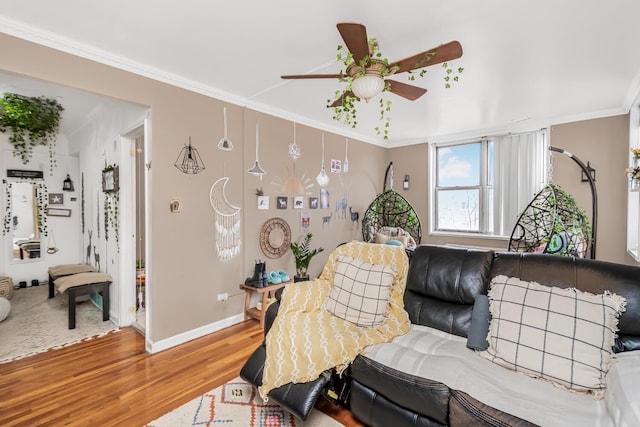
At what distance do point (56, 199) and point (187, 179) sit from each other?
3.85 metres

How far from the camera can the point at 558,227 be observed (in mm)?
3441

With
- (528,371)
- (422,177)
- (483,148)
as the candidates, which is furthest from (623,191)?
(528,371)

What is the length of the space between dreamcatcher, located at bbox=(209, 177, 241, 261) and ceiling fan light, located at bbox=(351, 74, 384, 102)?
73.4 inches

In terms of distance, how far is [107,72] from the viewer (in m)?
2.37

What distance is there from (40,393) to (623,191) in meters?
6.01

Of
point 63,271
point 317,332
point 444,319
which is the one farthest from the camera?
point 63,271

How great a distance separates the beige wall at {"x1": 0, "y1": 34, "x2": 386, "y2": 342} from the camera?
7.45 ft

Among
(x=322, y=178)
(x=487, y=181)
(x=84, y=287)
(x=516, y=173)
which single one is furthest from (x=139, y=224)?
(x=516, y=173)

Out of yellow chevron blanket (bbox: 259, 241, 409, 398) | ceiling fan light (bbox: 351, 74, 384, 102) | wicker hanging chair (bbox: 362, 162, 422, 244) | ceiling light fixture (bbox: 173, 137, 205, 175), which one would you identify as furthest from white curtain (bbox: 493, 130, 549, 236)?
ceiling light fixture (bbox: 173, 137, 205, 175)

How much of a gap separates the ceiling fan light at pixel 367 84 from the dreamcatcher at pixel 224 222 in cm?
186

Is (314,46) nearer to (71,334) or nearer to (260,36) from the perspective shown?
(260,36)

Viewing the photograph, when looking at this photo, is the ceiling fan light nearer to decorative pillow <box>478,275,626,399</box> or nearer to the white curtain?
decorative pillow <box>478,275,626,399</box>

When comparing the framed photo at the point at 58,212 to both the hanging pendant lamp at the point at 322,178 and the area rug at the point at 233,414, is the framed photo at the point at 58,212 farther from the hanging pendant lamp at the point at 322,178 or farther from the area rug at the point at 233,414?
the area rug at the point at 233,414

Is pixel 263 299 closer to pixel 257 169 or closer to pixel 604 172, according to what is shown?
pixel 257 169
